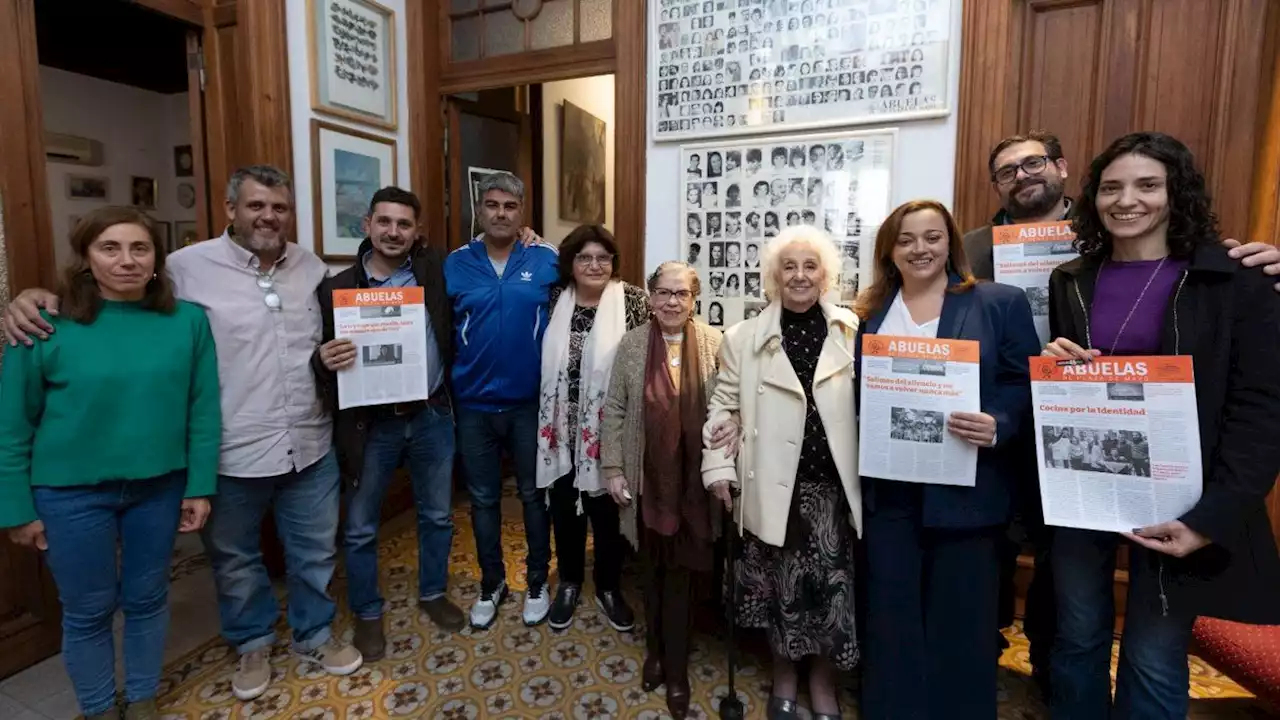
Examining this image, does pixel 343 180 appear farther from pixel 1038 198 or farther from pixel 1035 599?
pixel 1035 599

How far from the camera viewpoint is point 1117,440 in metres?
1.37

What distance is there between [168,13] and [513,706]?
310cm

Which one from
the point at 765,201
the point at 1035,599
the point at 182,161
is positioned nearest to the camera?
the point at 1035,599

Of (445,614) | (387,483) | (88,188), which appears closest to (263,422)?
(387,483)

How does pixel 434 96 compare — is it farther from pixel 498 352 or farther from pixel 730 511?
pixel 730 511

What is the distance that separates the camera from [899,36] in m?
2.54

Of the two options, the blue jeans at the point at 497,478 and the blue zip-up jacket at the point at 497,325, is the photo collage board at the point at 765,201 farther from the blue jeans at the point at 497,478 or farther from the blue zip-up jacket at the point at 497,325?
the blue jeans at the point at 497,478

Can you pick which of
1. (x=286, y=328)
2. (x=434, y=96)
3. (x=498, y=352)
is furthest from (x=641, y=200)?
(x=286, y=328)

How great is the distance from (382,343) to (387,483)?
1.98 feet

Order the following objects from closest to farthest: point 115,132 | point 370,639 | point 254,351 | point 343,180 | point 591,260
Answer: point 254,351, point 591,260, point 370,639, point 343,180, point 115,132

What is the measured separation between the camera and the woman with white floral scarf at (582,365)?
2.25 metres

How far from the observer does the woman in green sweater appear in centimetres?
169

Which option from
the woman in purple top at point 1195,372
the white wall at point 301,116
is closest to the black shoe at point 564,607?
the woman in purple top at point 1195,372

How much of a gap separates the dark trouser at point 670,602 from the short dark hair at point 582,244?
97cm
